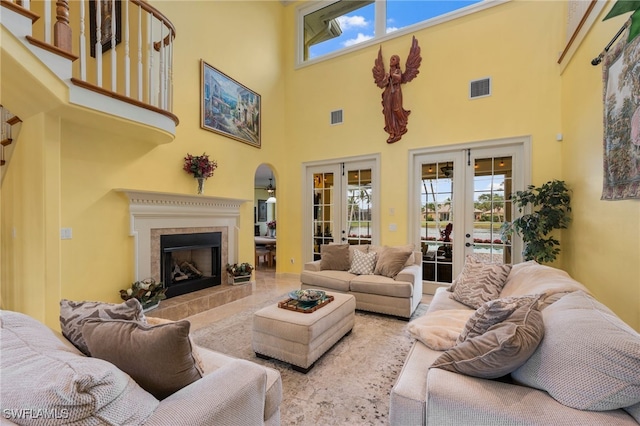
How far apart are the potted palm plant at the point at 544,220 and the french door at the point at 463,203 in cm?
32

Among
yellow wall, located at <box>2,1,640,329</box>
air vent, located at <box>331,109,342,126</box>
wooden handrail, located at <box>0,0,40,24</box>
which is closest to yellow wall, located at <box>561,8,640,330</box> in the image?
yellow wall, located at <box>2,1,640,329</box>

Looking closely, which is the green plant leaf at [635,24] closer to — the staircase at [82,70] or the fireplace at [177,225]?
the staircase at [82,70]

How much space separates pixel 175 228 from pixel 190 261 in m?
0.81

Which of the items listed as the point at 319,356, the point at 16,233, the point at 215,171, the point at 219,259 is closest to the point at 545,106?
the point at 319,356

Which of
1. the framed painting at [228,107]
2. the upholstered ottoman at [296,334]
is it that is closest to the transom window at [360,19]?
the framed painting at [228,107]

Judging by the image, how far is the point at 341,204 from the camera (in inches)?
223

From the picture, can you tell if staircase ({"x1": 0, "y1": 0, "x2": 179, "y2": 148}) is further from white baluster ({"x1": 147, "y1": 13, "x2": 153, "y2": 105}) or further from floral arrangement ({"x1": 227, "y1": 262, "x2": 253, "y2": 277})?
floral arrangement ({"x1": 227, "y1": 262, "x2": 253, "y2": 277})

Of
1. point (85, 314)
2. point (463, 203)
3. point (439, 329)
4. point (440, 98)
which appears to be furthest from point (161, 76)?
point (463, 203)

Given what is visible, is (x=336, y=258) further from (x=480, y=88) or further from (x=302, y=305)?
(x=480, y=88)

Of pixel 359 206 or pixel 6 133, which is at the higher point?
pixel 6 133

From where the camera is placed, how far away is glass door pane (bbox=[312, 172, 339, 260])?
579 cm

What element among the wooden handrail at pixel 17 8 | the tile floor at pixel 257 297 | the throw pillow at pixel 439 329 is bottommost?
the tile floor at pixel 257 297

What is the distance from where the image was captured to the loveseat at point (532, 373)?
102 cm

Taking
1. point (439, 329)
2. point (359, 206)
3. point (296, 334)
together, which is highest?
point (359, 206)
